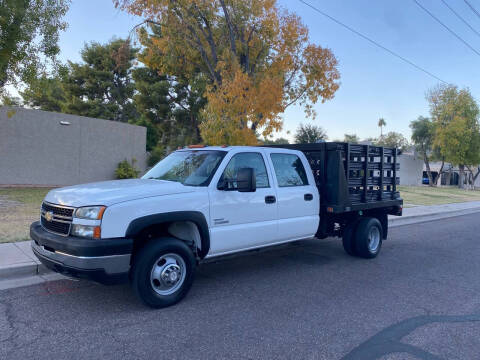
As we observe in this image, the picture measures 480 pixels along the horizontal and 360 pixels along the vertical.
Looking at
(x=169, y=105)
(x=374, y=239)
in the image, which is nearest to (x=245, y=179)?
(x=374, y=239)

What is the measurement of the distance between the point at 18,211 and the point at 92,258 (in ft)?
25.0

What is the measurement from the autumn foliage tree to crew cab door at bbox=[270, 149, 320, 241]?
4.88 metres

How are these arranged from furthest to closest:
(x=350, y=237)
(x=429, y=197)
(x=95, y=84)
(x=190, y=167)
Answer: (x=95, y=84) → (x=429, y=197) → (x=350, y=237) → (x=190, y=167)

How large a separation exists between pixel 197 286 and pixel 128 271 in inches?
55.5

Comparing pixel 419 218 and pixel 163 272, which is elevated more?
pixel 163 272

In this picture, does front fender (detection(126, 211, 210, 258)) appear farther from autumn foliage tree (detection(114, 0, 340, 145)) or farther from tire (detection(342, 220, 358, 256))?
autumn foliage tree (detection(114, 0, 340, 145))

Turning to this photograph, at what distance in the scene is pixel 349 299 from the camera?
16.3 ft

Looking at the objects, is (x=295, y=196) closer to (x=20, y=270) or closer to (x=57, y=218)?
(x=57, y=218)

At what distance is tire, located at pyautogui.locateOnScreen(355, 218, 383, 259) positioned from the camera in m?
7.16

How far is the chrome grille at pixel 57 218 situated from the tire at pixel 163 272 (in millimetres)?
860

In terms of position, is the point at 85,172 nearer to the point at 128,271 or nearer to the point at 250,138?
the point at 250,138

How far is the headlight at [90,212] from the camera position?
396 cm

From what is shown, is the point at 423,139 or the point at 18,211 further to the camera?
the point at 423,139

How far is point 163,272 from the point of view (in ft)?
14.5
